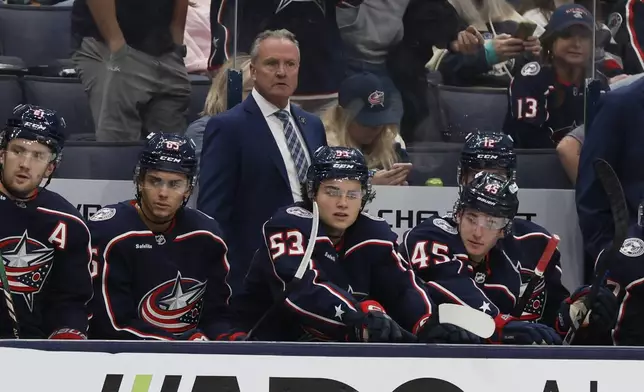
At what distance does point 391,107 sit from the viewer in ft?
16.1

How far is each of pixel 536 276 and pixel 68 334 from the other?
157 cm

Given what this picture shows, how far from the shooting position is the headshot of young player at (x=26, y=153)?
12.5 ft

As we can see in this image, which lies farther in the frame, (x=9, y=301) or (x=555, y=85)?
(x=555, y=85)

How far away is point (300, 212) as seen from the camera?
3893mm

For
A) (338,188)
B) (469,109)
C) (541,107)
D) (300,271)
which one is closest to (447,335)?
A: (300,271)

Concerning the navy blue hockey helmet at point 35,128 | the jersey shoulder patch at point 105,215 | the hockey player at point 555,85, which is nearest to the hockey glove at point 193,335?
the jersey shoulder patch at point 105,215

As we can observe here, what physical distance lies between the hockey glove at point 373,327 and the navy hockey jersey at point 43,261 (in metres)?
0.89

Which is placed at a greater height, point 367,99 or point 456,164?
point 367,99

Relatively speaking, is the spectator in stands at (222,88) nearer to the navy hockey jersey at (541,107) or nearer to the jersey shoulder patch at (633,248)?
the navy hockey jersey at (541,107)

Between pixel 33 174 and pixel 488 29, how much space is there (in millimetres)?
2133

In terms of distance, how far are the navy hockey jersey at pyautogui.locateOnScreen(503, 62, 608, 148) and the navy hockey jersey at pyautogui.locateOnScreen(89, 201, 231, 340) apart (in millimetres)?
1602

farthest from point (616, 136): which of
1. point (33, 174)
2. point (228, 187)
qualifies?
point (33, 174)

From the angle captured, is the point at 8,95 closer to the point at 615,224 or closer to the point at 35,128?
the point at 35,128

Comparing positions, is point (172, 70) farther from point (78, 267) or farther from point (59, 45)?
Answer: point (78, 267)
